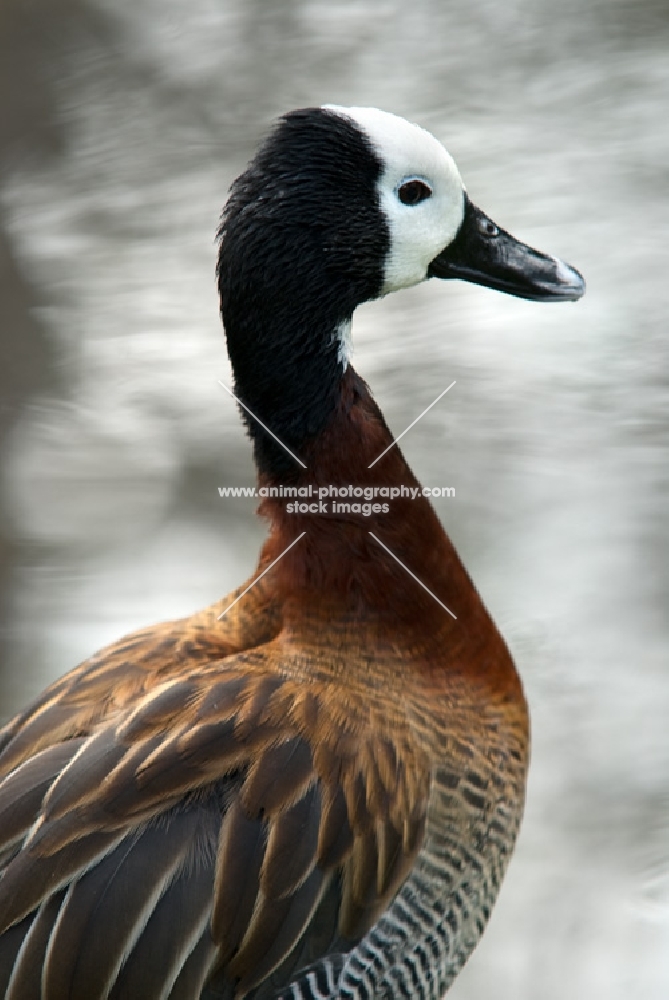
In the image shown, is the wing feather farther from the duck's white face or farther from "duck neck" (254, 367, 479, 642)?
the duck's white face

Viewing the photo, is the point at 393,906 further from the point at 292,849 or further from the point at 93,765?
the point at 93,765

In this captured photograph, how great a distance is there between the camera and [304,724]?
1.49m

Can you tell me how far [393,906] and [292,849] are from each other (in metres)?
0.15

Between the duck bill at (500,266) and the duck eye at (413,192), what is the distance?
94mm

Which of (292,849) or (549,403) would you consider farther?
(549,403)

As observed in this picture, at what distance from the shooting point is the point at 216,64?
14.0ft

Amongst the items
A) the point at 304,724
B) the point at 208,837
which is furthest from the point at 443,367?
the point at 208,837

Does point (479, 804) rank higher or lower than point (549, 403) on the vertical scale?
lower

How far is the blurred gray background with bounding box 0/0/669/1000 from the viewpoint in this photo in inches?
103

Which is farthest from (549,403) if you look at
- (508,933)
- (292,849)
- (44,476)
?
(292,849)

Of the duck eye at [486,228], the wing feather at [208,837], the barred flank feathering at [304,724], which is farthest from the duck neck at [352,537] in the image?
the duck eye at [486,228]

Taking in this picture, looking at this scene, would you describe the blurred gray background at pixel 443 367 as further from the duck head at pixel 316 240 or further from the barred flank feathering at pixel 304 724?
the duck head at pixel 316 240

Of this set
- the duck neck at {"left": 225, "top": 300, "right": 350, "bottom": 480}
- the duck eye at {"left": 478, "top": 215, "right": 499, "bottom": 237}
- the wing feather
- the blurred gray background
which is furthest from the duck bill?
the blurred gray background

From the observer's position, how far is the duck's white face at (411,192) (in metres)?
1.53
